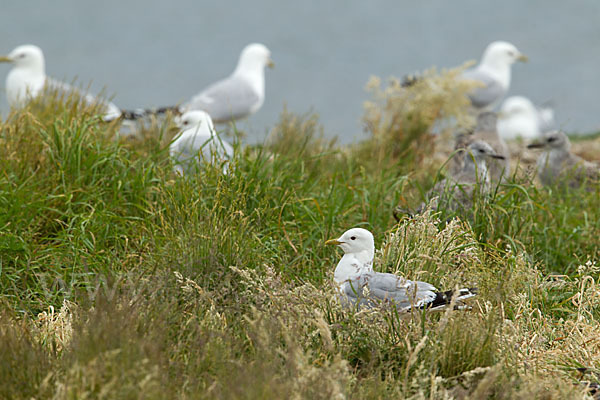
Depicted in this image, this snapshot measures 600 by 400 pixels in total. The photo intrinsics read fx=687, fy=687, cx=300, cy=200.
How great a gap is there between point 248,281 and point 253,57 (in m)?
8.18

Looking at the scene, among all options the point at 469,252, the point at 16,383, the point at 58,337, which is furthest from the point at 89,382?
the point at 469,252

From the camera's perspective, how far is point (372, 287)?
375cm

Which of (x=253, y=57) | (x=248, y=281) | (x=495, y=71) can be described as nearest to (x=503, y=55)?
(x=495, y=71)

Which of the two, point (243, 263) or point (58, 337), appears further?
point (243, 263)

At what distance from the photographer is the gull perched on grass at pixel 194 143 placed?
18.9ft

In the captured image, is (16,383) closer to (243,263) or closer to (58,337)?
(58,337)

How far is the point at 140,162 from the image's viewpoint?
5719 millimetres

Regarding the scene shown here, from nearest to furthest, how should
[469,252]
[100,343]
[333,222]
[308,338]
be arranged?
[100,343]
[308,338]
[469,252]
[333,222]

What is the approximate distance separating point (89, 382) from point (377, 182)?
3910 millimetres

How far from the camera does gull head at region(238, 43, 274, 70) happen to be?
1166cm

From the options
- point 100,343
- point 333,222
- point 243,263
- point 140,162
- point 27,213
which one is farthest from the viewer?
point 140,162

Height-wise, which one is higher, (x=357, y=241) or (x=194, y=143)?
(x=194, y=143)

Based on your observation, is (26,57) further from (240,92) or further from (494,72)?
(494,72)

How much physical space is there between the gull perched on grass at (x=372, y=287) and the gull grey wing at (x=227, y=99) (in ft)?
22.4
